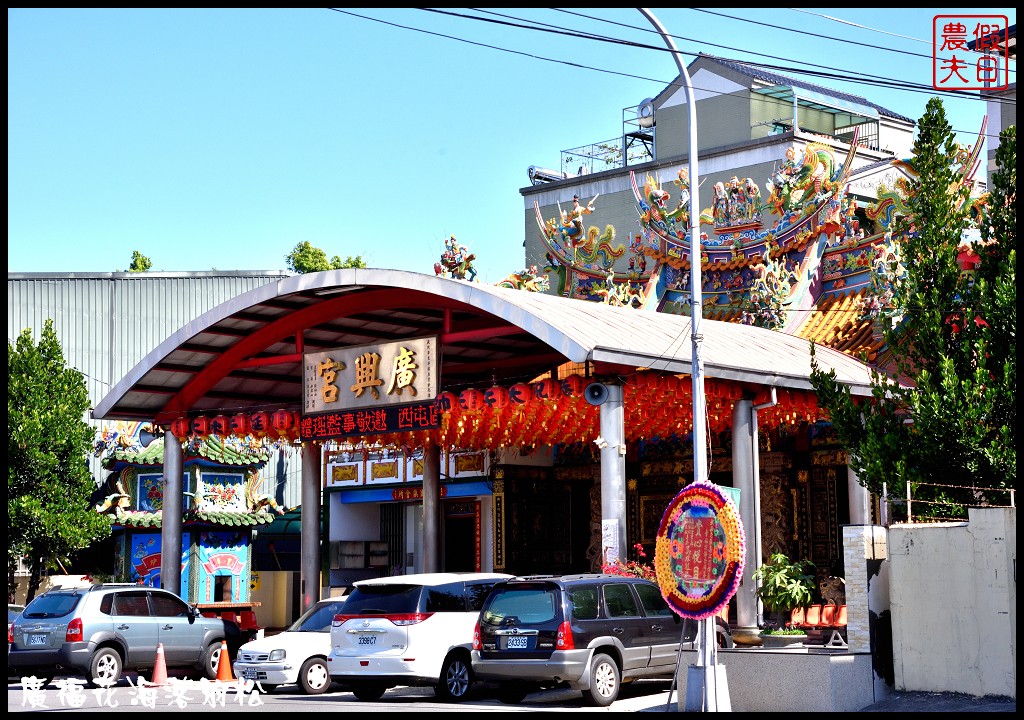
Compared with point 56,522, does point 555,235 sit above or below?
above

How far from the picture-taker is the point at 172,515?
3020 centimetres

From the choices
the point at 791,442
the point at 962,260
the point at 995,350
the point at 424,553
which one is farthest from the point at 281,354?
the point at 995,350

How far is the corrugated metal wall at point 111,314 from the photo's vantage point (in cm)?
4453

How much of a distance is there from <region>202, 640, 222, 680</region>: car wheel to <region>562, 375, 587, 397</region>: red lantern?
7606 mm

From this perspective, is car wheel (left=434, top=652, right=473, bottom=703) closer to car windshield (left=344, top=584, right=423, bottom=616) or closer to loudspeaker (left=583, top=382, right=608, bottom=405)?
car windshield (left=344, top=584, right=423, bottom=616)

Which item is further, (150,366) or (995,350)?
(150,366)

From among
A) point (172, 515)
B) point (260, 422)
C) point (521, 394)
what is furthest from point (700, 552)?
point (172, 515)

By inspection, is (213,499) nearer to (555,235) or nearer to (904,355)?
(555,235)

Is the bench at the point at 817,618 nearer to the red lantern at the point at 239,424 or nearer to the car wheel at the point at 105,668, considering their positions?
the car wheel at the point at 105,668

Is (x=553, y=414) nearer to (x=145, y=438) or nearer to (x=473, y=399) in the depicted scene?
(x=473, y=399)

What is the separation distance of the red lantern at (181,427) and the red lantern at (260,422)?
188cm

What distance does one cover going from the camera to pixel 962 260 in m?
27.2

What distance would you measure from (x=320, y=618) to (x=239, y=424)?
7.81m

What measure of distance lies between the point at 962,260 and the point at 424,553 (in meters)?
13.2
